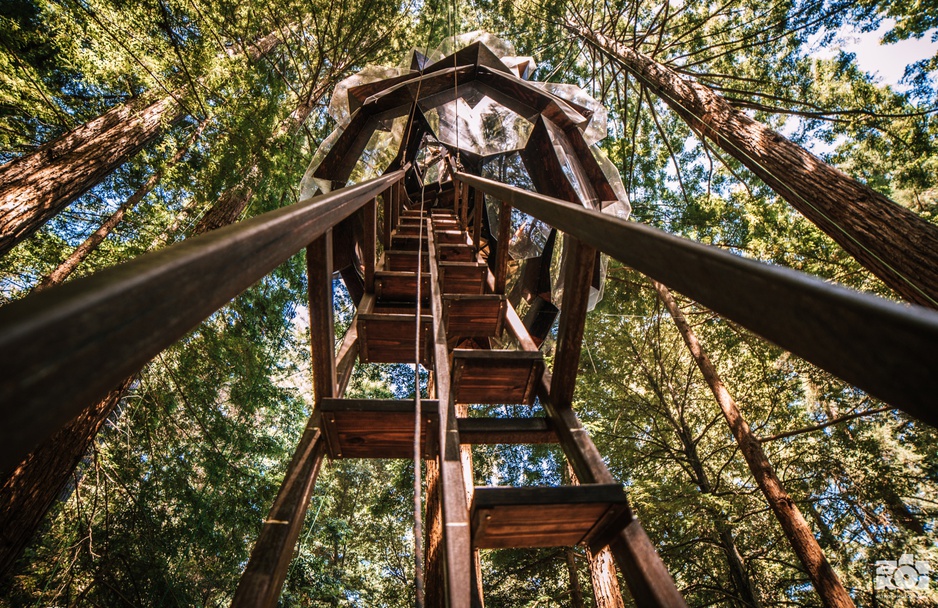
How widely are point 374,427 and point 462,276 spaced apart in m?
2.15

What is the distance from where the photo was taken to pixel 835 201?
3215 millimetres

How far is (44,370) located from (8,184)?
19.1 ft

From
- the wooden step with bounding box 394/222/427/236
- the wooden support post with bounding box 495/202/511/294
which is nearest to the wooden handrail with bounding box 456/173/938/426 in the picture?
the wooden support post with bounding box 495/202/511/294

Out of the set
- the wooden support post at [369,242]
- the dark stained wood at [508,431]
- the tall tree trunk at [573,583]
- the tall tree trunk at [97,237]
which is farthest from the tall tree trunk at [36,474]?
the tall tree trunk at [573,583]

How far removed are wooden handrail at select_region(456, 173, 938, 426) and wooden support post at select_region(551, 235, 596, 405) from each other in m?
0.91

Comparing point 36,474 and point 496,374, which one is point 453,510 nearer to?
point 496,374

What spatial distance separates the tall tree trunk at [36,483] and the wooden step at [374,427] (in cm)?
345

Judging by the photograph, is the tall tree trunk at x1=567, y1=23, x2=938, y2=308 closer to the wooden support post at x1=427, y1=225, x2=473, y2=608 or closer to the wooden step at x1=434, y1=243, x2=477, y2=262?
the wooden support post at x1=427, y1=225, x2=473, y2=608

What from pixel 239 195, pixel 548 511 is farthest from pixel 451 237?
pixel 548 511

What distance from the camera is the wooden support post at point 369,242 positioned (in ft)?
10.3

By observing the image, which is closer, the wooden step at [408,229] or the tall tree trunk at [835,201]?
the tall tree trunk at [835,201]

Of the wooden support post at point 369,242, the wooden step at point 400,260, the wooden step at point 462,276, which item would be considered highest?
the wooden step at point 400,260

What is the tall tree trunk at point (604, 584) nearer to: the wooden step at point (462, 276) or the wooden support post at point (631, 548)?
the wooden step at point (462, 276)

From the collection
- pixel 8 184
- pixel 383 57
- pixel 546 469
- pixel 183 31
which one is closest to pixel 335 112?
pixel 183 31
